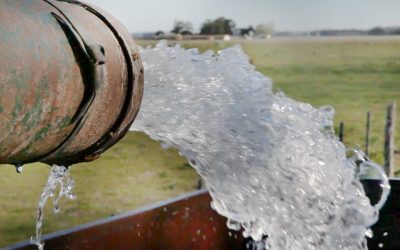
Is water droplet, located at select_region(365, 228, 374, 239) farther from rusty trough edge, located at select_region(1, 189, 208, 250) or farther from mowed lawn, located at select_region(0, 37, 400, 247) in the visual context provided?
mowed lawn, located at select_region(0, 37, 400, 247)

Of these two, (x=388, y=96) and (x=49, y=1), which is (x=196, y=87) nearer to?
Answer: (x=49, y=1)

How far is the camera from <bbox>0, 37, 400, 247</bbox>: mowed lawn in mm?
6742

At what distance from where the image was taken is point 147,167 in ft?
29.3

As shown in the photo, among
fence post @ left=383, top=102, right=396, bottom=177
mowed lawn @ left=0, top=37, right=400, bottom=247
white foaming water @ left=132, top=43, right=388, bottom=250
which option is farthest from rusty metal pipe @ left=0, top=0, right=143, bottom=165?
fence post @ left=383, top=102, right=396, bottom=177

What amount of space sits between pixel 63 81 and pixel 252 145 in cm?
121

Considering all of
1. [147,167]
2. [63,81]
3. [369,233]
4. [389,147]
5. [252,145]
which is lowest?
[147,167]

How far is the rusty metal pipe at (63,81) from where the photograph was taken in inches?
51.9

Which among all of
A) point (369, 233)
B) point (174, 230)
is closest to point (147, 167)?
point (369, 233)

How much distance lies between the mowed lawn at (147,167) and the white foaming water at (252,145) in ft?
11.8

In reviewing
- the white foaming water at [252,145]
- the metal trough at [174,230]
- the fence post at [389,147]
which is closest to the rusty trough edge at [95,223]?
the metal trough at [174,230]

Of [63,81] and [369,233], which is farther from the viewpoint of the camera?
[369,233]

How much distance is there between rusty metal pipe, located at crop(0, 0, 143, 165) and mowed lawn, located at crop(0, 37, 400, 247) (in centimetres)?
448

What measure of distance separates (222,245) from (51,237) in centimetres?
100

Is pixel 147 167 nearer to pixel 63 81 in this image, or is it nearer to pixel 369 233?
pixel 369 233
